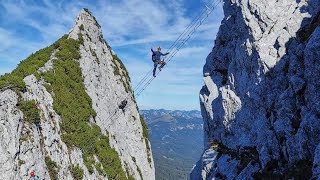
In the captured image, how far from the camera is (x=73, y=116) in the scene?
156 ft

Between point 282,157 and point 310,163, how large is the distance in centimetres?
373

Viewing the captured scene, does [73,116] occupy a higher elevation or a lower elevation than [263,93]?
higher

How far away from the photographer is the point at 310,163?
26.6 metres

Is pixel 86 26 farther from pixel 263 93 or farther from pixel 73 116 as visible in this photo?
pixel 263 93

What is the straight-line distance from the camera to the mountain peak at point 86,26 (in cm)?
6371

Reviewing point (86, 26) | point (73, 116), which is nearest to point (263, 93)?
point (73, 116)

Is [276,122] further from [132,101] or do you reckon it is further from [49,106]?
[132,101]

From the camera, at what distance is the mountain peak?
6371 centimetres

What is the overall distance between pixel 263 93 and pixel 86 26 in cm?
4012

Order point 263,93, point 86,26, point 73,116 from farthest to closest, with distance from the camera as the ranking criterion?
point 86,26, point 73,116, point 263,93

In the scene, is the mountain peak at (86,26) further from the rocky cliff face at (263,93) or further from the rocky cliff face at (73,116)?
the rocky cliff face at (263,93)

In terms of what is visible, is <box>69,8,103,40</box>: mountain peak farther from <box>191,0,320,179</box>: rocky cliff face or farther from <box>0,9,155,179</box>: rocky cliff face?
<box>191,0,320,179</box>: rocky cliff face

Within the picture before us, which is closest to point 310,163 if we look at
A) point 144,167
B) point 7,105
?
point 7,105

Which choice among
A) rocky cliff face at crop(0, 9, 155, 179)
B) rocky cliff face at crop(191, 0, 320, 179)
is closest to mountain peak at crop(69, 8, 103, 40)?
rocky cliff face at crop(0, 9, 155, 179)
